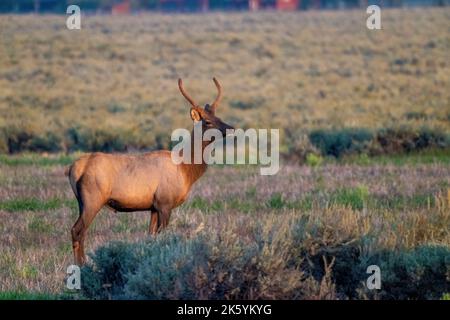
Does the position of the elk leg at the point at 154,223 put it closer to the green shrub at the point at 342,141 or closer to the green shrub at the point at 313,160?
the green shrub at the point at 313,160

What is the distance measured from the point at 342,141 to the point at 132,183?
422 inches

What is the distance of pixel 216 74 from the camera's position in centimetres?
4431

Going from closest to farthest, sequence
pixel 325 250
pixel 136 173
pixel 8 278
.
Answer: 1. pixel 325 250
2. pixel 8 278
3. pixel 136 173

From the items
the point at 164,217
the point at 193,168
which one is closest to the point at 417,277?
the point at 164,217

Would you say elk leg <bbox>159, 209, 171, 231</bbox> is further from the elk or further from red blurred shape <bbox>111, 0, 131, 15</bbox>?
red blurred shape <bbox>111, 0, 131, 15</bbox>

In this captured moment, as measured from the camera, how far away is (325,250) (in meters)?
Answer: 9.06

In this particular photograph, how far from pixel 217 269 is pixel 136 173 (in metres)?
3.22

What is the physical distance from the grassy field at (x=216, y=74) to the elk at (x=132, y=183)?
11086 mm

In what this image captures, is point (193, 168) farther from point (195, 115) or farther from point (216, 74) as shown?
point (216, 74)

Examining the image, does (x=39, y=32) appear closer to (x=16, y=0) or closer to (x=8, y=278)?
(x=16, y=0)

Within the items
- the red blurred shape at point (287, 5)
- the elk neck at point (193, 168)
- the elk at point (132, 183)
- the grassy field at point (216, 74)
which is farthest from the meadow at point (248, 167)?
the red blurred shape at point (287, 5)

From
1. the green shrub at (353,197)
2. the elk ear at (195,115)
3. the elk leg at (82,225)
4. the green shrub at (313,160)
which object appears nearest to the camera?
the elk leg at (82,225)

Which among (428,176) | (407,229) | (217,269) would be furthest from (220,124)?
(428,176)

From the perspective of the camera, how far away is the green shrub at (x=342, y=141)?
2102 centimetres
